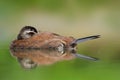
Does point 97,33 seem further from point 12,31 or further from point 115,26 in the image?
point 12,31

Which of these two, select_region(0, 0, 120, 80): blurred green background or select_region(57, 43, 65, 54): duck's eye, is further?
select_region(0, 0, 120, 80): blurred green background

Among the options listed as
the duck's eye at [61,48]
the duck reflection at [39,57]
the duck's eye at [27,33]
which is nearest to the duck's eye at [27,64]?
the duck reflection at [39,57]

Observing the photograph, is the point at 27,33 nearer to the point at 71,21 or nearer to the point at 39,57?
the point at 39,57

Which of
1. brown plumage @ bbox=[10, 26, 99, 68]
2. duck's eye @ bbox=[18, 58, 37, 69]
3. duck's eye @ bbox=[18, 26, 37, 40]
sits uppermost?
duck's eye @ bbox=[18, 26, 37, 40]

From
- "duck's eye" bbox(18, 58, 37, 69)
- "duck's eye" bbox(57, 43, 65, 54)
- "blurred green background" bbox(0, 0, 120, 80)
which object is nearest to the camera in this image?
"duck's eye" bbox(18, 58, 37, 69)

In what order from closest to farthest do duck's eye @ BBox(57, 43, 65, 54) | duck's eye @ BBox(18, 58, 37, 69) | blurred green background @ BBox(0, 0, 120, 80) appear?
duck's eye @ BBox(18, 58, 37, 69), duck's eye @ BBox(57, 43, 65, 54), blurred green background @ BBox(0, 0, 120, 80)

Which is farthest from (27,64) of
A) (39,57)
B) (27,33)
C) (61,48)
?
(27,33)

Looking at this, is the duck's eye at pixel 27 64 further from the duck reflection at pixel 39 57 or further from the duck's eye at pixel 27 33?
the duck's eye at pixel 27 33

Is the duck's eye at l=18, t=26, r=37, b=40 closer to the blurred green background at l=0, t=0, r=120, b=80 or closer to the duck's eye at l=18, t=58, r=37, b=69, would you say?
the blurred green background at l=0, t=0, r=120, b=80

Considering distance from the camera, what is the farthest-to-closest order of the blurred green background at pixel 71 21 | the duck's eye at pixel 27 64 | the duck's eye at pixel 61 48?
the blurred green background at pixel 71 21 → the duck's eye at pixel 61 48 → the duck's eye at pixel 27 64

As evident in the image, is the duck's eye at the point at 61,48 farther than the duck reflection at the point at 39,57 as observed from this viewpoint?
Yes

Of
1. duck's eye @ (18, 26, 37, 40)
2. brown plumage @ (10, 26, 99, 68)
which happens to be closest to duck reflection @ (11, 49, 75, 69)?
brown plumage @ (10, 26, 99, 68)

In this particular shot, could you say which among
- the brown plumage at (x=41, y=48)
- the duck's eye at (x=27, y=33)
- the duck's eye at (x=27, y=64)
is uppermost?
the duck's eye at (x=27, y=33)
